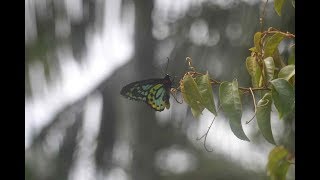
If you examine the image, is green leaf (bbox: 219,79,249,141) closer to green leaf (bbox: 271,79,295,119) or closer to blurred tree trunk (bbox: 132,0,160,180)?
green leaf (bbox: 271,79,295,119)

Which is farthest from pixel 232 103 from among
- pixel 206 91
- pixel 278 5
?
pixel 278 5

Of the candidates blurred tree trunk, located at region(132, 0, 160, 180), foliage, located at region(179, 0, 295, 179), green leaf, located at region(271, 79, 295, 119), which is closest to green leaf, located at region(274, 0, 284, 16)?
foliage, located at region(179, 0, 295, 179)

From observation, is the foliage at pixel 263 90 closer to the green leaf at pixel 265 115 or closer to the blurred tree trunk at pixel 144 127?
the green leaf at pixel 265 115

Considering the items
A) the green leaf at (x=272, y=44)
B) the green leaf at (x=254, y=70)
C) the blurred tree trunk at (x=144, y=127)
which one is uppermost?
the green leaf at (x=272, y=44)

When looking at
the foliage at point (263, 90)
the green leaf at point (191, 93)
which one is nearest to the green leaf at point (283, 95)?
the foliage at point (263, 90)
